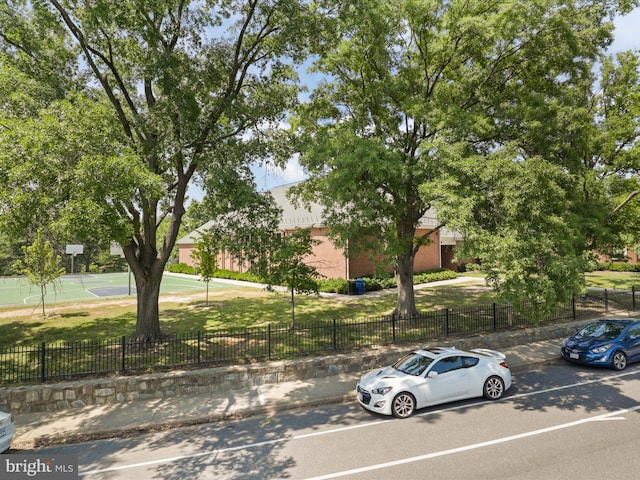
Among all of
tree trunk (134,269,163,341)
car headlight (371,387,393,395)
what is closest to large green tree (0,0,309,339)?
tree trunk (134,269,163,341)

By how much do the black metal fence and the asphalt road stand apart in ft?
9.52

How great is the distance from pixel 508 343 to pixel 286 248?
9007mm

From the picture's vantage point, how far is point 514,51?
14086 millimetres

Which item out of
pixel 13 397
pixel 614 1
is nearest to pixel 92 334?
pixel 13 397

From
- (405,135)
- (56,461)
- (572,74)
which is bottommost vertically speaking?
(56,461)

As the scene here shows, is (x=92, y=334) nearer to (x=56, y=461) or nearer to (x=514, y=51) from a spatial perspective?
(x=56, y=461)

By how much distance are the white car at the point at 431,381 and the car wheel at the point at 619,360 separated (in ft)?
14.2

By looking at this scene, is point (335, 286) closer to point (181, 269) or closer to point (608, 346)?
point (608, 346)

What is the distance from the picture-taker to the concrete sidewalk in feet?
27.3

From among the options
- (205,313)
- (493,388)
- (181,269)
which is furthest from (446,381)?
(181,269)

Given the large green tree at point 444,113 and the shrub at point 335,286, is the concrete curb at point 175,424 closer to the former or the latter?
the large green tree at point 444,113

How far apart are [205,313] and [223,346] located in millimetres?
6701

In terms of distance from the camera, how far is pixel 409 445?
280 inches

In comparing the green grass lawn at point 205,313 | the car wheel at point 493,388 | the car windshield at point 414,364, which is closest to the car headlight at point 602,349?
the car wheel at point 493,388
